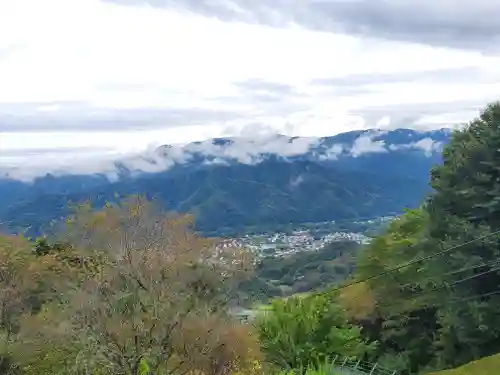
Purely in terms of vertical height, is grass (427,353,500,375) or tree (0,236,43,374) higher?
tree (0,236,43,374)

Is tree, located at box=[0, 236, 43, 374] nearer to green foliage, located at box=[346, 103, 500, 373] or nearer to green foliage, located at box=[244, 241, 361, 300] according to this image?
green foliage, located at box=[346, 103, 500, 373]

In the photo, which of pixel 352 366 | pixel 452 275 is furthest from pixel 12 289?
pixel 452 275

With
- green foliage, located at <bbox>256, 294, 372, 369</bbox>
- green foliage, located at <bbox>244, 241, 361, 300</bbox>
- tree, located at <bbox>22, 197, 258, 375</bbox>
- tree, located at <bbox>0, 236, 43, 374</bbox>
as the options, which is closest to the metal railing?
green foliage, located at <bbox>256, 294, 372, 369</bbox>

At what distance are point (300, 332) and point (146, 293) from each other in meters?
6.14

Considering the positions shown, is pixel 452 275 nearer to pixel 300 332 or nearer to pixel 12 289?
pixel 300 332

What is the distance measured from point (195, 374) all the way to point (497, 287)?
45.4 feet

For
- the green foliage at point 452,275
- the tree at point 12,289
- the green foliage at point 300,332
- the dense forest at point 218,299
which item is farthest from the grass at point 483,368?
the tree at point 12,289

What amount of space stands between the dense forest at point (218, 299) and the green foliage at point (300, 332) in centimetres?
4

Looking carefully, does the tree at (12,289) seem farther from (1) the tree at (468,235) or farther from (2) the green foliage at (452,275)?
(1) the tree at (468,235)

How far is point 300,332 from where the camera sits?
61.6ft

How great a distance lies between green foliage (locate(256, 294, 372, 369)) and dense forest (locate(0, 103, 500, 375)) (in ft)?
0.12

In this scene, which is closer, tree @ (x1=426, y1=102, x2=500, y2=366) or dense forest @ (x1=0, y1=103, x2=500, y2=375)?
dense forest @ (x1=0, y1=103, x2=500, y2=375)

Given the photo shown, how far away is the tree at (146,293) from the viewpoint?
44.2ft

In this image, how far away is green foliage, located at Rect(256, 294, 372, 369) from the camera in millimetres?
18266
